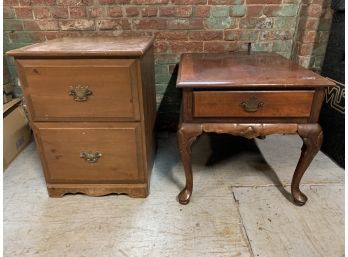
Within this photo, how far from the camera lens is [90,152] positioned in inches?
52.1

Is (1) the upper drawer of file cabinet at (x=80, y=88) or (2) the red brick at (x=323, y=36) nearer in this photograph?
(1) the upper drawer of file cabinet at (x=80, y=88)

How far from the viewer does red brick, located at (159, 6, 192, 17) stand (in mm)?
1743

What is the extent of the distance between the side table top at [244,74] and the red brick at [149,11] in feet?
1.55

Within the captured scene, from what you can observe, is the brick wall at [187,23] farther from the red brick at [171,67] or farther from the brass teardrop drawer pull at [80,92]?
the brass teardrop drawer pull at [80,92]

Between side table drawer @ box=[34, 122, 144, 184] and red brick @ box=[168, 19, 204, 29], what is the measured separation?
89cm

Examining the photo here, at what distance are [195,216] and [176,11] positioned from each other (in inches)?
50.8

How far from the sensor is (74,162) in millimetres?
1353

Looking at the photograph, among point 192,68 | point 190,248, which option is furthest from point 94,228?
point 192,68

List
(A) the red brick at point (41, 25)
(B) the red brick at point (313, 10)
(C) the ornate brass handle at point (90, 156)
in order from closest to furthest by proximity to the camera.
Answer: (C) the ornate brass handle at point (90, 156) < (B) the red brick at point (313, 10) < (A) the red brick at point (41, 25)

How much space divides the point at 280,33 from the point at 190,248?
1.51m

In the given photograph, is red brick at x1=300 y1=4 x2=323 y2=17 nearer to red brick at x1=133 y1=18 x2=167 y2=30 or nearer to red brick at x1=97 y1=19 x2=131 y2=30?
red brick at x1=133 y1=18 x2=167 y2=30

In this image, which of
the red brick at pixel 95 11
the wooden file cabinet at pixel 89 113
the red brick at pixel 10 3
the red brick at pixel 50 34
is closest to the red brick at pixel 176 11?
the red brick at pixel 95 11

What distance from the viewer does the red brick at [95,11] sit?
175cm

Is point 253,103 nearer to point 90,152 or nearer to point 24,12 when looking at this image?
point 90,152
